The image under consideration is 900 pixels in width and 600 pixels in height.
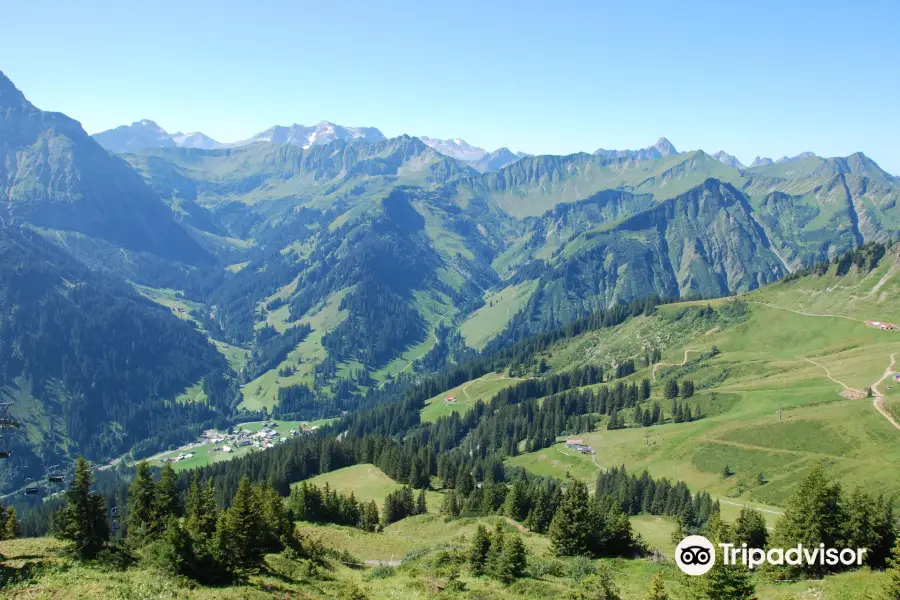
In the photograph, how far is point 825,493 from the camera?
54.4 metres

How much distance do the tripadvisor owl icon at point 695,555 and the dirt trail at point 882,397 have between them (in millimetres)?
137809

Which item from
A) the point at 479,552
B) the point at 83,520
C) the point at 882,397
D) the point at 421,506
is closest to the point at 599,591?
the point at 479,552

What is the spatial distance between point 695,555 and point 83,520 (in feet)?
174

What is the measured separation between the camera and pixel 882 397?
157375mm

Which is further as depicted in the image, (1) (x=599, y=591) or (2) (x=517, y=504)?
(2) (x=517, y=504)

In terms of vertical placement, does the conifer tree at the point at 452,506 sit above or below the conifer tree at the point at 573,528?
below

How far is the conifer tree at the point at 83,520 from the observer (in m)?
49.7

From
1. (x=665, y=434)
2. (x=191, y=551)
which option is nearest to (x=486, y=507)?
(x=191, y=551)

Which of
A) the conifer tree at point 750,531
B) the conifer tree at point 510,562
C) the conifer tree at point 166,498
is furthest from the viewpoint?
the conifer tree at point 166,498

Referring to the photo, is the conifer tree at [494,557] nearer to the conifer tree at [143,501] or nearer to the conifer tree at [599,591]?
the conifer tree at [599,591]

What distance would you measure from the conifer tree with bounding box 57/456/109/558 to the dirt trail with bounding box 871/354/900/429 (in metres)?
173

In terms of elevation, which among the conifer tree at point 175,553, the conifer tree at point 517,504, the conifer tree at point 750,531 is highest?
the conifer tree at point 175,553

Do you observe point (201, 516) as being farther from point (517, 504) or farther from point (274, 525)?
point (517, 504)

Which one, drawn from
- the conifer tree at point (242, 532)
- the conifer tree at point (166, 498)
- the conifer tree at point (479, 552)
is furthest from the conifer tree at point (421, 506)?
the conifer tree at point (242, 532)
